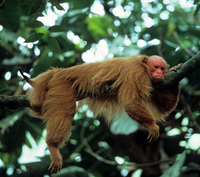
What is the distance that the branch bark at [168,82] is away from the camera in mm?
3576

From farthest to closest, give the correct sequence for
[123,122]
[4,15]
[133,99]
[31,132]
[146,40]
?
[146,40], [31,132], [123,122], [133,99], [4,15]

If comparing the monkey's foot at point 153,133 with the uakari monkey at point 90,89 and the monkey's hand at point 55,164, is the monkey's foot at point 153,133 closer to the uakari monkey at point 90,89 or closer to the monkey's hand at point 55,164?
the uakari monkey at point 90,89

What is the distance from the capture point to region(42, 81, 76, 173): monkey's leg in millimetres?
4152

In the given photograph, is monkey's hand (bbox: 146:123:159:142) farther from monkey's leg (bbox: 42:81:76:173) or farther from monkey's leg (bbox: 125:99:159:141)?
monkey's leg (bbox: 42:81:76:173)

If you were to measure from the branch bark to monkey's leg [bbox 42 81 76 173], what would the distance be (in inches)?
12.3

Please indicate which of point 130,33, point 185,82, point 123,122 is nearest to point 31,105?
point 123,122

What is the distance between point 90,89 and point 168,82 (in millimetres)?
1215

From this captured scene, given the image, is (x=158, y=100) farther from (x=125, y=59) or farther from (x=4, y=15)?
(x=4, y=15)

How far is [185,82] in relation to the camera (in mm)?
5797

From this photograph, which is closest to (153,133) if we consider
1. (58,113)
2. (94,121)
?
(58,113)

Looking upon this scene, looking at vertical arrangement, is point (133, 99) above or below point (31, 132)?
above

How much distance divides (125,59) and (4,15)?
79.0 inches

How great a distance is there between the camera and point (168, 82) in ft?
13.3

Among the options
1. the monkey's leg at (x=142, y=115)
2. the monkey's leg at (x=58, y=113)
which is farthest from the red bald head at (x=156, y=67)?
the monkey's leg at (x=58, y=113)
